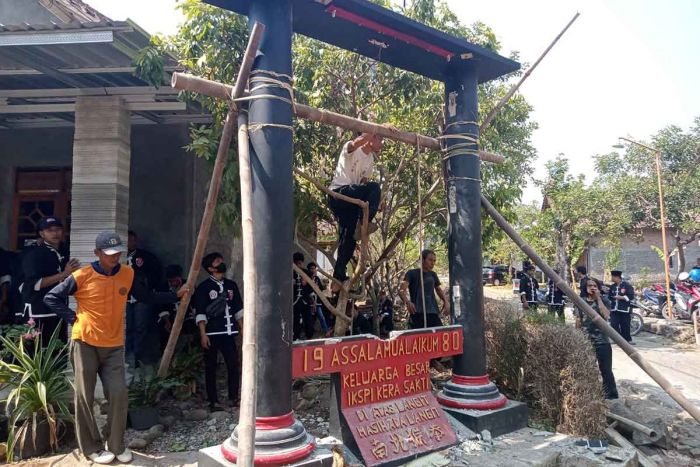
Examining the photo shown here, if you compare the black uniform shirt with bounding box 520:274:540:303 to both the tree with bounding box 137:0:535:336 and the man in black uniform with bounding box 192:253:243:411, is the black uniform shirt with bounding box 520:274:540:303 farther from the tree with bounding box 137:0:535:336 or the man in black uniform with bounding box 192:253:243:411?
Result: the man in black uniform with bounding box 192:253:243:411

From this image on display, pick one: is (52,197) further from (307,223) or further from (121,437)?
(121,437)

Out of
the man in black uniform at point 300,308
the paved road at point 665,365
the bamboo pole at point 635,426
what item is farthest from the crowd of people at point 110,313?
the paved road at point 665,365

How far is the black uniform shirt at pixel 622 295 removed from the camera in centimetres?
934

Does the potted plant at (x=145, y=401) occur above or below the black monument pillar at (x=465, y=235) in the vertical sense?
below

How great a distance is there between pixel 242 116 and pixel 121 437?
8.56 ft

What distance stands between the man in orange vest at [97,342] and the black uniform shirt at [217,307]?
3.97ft

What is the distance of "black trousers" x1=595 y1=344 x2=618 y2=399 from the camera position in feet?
20.0

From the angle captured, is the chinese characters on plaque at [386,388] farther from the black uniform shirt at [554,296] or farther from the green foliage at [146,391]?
the black uniform shirt at [554,296]

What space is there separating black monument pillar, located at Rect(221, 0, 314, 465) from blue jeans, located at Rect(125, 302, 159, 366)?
3.34m

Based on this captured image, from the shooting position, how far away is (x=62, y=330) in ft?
18.0

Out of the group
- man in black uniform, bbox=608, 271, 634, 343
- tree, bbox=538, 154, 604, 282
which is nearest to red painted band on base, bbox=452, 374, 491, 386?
Answer: man in black uniform, bbox=608, 271, 634, 343

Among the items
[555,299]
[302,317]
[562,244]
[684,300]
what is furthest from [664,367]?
[562,244]

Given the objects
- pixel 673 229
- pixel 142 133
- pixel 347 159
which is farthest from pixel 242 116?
pixel 673 229

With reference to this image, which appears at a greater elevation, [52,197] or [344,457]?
[52,197]
